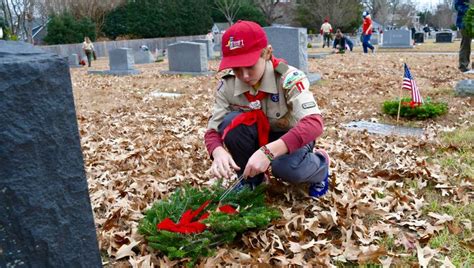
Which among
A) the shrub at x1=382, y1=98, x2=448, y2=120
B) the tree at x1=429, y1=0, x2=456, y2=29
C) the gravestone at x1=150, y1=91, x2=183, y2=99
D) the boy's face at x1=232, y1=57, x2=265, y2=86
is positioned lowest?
the shrub at x1=382, y1=98, x2=448, y2=120

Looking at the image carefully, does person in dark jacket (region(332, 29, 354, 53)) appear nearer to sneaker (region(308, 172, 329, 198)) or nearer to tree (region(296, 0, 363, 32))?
sneaker (region(308, 172, 329, 198))

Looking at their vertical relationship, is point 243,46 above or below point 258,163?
above

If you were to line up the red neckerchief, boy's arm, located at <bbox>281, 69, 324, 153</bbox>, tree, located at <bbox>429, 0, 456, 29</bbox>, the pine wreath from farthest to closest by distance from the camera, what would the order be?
tree, located at <bbox>429, 0, 456, 29</bbox> < the red neckerchief < boy's arm, located at <bbox>281, 69, 324, 153</bbox> < the pine wreath

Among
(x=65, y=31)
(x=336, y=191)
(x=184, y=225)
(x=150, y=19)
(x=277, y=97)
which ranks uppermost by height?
(x=150, y=19)

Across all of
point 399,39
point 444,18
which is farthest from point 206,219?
point 444,18

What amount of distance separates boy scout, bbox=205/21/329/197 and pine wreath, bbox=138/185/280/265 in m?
0.24

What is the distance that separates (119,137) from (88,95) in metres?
4.52

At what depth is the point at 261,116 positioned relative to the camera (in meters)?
2.74

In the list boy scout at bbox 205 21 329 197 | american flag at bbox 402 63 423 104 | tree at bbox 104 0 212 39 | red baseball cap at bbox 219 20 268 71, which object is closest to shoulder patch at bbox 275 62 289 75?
boy scout at bbox 205 21 329 197

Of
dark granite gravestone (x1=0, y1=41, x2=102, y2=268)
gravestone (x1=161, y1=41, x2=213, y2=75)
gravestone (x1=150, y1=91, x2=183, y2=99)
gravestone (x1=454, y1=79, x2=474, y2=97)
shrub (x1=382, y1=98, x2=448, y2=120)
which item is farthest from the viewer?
gravestone (x1=161, y1=41, x2=213, y2=75)

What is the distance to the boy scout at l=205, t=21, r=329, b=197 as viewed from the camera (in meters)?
2.42

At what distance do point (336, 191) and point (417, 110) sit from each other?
9.79ft

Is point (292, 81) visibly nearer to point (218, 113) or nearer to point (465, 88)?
point (218, 113)

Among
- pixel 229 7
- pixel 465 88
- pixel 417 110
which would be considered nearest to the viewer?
pixel 417 110
